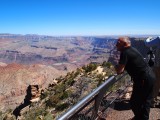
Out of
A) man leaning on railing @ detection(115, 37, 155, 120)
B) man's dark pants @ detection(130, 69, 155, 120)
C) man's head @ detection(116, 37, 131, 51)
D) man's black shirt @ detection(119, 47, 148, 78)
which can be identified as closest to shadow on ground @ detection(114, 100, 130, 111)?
man's dark pants @ detection(130, 69, 155, 120)

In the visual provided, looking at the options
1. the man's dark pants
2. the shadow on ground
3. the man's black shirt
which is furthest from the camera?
the shadow on ground

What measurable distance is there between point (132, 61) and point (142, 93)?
0.64 metres

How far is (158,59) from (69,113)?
4328 millimetres

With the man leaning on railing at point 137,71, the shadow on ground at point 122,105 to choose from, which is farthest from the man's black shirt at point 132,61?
the shadow on ground at point 122,105

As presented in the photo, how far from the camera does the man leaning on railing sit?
15.3 feet

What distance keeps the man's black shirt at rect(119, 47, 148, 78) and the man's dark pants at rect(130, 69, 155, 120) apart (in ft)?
0.29

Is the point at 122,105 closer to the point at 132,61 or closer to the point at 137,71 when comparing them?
the point at 137,71

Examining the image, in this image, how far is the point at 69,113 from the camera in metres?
3.18

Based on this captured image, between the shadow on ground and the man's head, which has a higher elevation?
the man's head

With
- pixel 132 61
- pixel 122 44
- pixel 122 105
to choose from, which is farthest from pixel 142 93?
pixel 122 105

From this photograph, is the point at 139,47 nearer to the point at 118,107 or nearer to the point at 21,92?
the point at 118,107

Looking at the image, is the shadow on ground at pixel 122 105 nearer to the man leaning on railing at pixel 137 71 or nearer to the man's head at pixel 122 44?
the man leaning on railing at pixel 137 71

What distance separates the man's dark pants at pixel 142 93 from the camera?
15.8ft

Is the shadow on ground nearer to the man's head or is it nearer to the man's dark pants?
the man's dark pants
